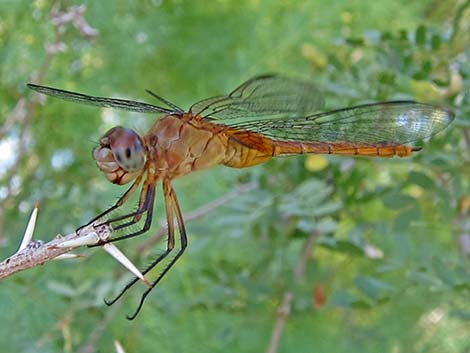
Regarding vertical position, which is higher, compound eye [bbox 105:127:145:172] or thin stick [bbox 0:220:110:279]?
compound eye [bbox 105:127:145:172]

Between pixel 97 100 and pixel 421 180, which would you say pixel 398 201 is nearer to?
pixel 421 180

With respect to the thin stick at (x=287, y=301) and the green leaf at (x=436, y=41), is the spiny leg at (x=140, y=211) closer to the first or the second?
the thin stick at (x=287, y=301)

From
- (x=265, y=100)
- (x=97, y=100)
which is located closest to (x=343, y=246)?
(x=265, y=100)

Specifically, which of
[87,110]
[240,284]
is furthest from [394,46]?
[87,110]

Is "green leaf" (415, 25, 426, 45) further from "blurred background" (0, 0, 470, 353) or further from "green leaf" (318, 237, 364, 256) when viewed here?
"green leaf" (318, 237, 364, 256)

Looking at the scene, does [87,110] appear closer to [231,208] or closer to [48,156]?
[48,156]

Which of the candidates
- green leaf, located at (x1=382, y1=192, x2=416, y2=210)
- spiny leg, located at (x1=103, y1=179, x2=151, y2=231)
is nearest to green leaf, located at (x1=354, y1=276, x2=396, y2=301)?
green leaf, located at (x1=382, y1=192, x2=416, y2=210)
